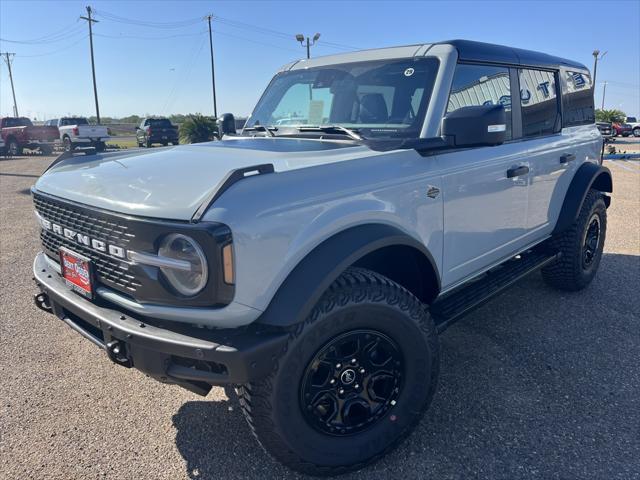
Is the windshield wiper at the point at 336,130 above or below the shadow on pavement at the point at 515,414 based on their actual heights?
above

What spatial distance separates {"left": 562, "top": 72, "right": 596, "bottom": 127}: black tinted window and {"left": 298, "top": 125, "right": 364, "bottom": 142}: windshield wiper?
2.37 m

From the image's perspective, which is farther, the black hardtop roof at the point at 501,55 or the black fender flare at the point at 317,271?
the black hardtop roof at the point at 501,55

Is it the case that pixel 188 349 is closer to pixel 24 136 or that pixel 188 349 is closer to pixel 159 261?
pixel 159 261

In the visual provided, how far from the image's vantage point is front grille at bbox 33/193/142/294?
2.07 meters

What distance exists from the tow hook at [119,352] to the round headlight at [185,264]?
0.40 meters

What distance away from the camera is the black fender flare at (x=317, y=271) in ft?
6.40

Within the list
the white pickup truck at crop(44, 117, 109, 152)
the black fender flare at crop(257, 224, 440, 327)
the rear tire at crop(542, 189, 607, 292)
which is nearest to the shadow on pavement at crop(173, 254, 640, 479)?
the rear tire at crop(542, 189, 607, 292)

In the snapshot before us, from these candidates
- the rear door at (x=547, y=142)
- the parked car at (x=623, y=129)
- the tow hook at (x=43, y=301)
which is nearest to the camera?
the tow hook at (x=43, y=301)

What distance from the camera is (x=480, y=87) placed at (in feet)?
10.8

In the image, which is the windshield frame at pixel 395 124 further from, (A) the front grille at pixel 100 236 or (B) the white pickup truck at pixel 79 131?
(B) the white pickup truck at pixel 79 131

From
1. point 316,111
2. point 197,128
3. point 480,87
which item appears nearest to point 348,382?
point 316,111

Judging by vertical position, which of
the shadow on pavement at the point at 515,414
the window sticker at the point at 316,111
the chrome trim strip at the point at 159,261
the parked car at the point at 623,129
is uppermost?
the window sticker at the point at 316,111

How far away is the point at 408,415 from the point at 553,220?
2542 millimetres

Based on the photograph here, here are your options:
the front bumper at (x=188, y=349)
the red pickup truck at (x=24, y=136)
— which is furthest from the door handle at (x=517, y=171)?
the red pickup truck at (x=24, y=136)
